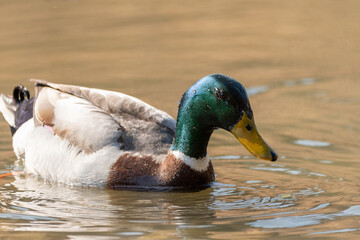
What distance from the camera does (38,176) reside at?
809cm

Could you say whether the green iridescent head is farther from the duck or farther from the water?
the water

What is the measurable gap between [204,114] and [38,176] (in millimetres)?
1929

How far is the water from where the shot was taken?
6.39m

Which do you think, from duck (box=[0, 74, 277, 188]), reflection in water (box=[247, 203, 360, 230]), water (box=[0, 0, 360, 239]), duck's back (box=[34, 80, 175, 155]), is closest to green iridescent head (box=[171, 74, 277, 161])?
duck (box=[0, 74, 277, 188])

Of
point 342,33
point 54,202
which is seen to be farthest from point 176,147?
point 342,33

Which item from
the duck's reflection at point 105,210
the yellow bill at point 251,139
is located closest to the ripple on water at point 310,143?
the duck's reflection at point 105,210

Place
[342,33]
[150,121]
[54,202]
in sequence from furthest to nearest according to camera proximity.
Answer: [342,33] < [150,121] < [54,202]

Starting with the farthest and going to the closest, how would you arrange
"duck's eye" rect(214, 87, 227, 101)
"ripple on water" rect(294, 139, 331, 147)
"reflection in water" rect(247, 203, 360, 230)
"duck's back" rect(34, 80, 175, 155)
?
"ripple on water" rect(294, 139, 331, 147), "duck's back" rect(34, 80, 175, 155), "duck's eye" rect(214, 87, 227, 101), "reflection in water" rect(247, 203, 360, 230)

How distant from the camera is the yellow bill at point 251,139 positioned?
22.1ft

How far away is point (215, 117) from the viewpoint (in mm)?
7004

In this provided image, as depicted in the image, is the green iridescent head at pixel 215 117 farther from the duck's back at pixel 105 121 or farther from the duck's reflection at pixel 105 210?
the duck's reflection at pixel 105 210

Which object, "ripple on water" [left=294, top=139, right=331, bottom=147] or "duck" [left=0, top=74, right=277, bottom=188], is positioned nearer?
"duck" [left=0, top=74, right=277, bottom=188]

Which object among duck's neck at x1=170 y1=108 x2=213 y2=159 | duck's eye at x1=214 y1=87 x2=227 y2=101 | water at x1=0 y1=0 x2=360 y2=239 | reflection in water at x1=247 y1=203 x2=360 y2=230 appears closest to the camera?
reflection in water at x1=247 y1=203 x2=360 y2=230

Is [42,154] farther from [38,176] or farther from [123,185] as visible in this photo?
[123,185]
